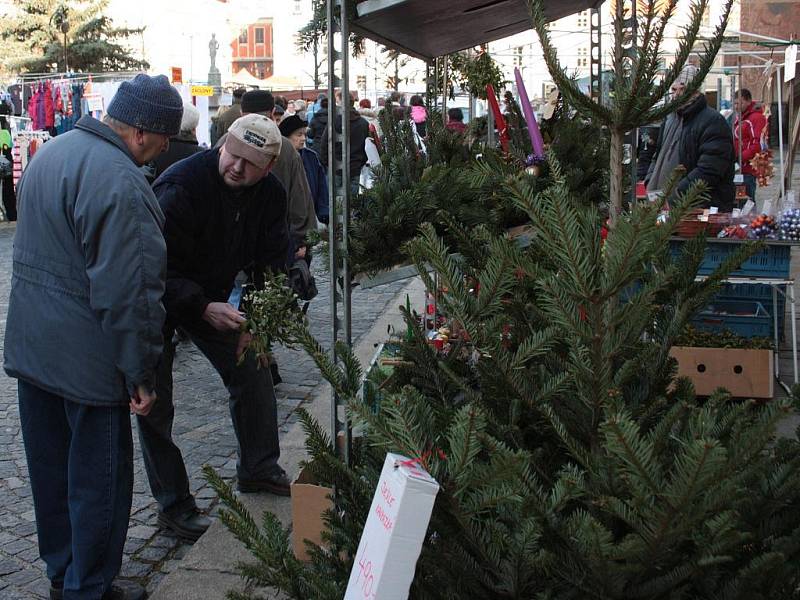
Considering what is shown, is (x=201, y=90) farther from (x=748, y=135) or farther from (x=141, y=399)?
(x=141, y=399)

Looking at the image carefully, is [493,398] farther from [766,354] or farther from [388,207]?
[766,354]

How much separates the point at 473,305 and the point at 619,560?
588 millimetres

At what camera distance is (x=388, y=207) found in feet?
10.2

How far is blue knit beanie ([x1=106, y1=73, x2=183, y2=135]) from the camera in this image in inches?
124

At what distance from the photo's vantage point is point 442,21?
11.6 feet

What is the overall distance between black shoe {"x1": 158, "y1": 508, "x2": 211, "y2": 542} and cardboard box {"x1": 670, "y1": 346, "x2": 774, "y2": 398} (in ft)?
10.2

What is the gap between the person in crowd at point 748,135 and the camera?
11766 mm

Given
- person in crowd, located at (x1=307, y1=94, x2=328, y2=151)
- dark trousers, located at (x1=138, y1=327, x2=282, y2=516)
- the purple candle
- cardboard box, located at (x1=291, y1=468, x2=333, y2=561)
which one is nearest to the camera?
cardboard box, located at (x1=291, y1=468, x2=333, y2=561)

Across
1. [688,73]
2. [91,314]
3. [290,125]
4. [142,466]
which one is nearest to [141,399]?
[91,314]

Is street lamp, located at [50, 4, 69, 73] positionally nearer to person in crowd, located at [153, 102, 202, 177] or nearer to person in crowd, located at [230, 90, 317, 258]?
person in crowd, located at [153, 102, 202, 177]

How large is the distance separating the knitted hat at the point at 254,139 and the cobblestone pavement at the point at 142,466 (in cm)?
61

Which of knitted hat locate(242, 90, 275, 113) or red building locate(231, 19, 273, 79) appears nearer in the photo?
knitted hat locate(242, 90, 275, 113)

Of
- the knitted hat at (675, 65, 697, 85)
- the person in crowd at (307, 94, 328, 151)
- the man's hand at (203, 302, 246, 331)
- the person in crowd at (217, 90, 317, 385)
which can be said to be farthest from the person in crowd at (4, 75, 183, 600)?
the person in crowd at (307, 94, 328, 151)

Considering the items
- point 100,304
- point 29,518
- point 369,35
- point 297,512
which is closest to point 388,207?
point 369,35
